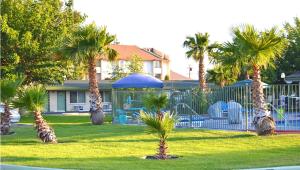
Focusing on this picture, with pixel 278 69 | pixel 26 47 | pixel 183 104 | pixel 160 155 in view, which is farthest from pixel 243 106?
pixel 278 69

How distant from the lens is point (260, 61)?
758 inches

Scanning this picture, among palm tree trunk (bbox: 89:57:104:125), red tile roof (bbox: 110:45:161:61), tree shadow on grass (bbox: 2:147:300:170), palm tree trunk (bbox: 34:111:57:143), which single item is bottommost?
tree shadow on grass (bbox: 2:147:300:170)

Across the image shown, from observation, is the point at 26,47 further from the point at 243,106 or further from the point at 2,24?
the point at 243,106

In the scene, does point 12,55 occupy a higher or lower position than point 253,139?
higher

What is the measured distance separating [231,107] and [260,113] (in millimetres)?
2983

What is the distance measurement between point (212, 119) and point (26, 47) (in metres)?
15.3

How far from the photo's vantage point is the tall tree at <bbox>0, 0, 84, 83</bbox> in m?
34.2

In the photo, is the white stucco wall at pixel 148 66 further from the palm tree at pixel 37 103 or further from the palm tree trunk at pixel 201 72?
the palm tree at pixel 37 103

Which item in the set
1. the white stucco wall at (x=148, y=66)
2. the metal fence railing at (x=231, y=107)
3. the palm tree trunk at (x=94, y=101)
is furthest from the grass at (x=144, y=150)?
the white stucco wall at (x=148, y=66)

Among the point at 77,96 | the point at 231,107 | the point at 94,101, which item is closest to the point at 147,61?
the point at 77,96

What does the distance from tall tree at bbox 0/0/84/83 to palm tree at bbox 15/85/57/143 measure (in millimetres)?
16201

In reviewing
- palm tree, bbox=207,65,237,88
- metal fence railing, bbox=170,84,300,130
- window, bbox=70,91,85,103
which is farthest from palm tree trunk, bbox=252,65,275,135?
window, bbox=70,91,85,103

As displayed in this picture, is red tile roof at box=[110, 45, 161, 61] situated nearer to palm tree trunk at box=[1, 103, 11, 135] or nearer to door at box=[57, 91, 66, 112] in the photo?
door at box=[57, 91, 66, 112]

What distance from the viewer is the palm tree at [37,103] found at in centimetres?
1723
